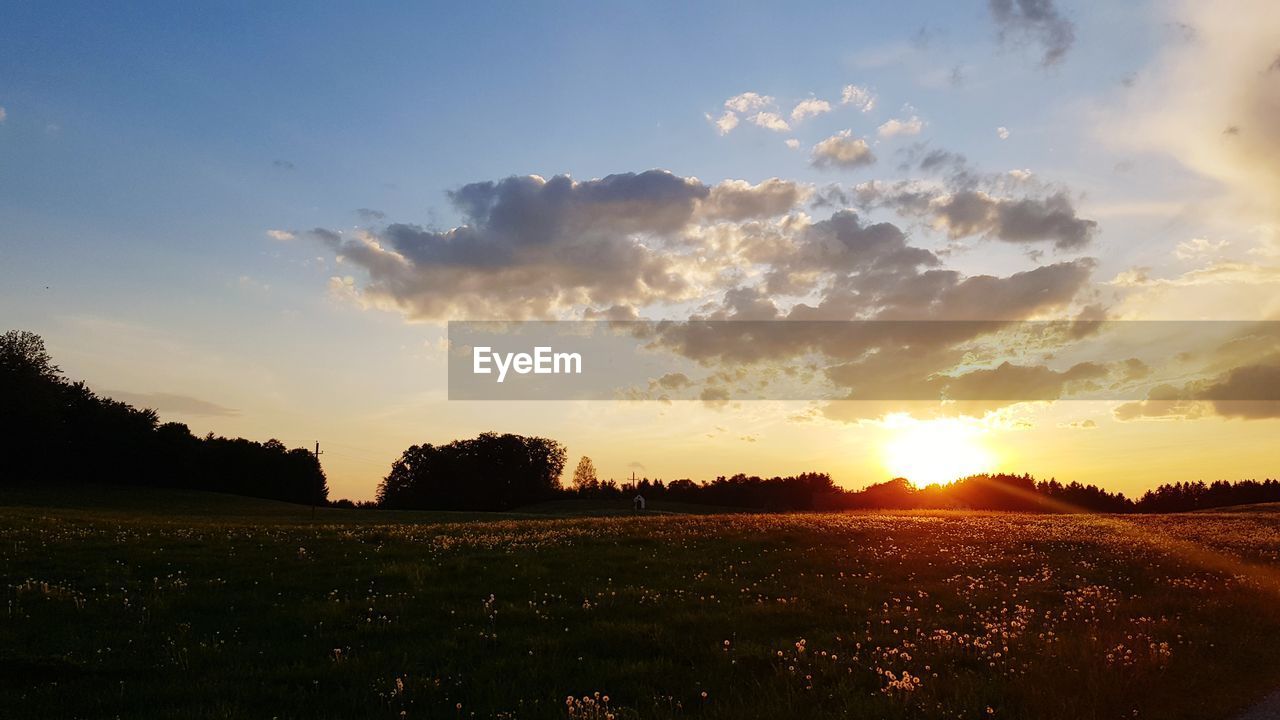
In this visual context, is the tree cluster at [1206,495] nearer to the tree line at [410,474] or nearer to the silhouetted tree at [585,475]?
the tree line at [410,474]

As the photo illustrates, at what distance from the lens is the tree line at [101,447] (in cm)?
8906

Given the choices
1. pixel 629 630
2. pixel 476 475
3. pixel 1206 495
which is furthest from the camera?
pixel 476 475

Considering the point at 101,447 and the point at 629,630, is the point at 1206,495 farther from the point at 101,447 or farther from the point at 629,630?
the point at 101,447

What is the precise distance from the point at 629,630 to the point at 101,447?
11995 centimetres

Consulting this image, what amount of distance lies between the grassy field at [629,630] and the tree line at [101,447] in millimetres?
64722

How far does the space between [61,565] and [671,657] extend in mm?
17143

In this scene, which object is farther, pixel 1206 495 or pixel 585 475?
pixel 585 475

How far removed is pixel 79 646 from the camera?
38.6 feet

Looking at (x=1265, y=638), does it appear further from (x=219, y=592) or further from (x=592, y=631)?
(x=219, y=592)

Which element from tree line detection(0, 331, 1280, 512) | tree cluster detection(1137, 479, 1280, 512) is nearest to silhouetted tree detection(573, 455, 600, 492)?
tree line detection(0, 331, 1280, 512)

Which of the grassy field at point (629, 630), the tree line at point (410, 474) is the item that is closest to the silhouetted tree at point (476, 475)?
the tree line at point (410, 474)

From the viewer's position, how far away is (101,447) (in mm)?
104562

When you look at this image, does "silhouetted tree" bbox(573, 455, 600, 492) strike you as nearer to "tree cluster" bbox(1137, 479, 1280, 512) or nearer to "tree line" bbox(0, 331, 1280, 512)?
"tree line" bbox(0, 331, 1280, 512)

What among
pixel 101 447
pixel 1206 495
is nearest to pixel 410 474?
pixel 101 447
